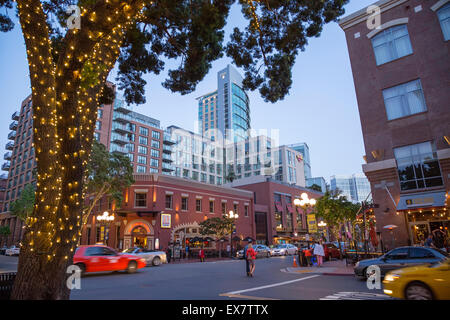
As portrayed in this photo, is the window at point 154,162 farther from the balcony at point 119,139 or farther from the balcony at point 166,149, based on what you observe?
the balcony at point 119,139

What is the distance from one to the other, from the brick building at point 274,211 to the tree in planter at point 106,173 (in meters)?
27.9

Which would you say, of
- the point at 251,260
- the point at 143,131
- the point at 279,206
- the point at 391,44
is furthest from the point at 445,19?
the point at 143,131

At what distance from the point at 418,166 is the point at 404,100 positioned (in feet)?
15.7

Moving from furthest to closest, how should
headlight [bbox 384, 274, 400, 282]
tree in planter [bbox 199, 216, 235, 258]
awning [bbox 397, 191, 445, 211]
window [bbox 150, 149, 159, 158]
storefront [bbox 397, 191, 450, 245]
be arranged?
1. window [bbox 150, 149, 159, 158]
2. tree in planter [bbox 199, 216, 235, 258]
3. storefront [bbox 397, 191, 450, 245]
4. awning [bbox 397, 191, 445, 211]
5. headlight [bbox 384, 274, 400, 282]

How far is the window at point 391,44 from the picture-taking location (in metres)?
21.1

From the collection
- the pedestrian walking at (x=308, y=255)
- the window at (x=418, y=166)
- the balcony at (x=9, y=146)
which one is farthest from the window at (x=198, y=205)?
the balcony at (x=9, y=146)

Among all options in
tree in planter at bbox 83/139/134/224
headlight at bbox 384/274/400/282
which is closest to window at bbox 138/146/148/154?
tree in planter at bbox 83/139/134/224

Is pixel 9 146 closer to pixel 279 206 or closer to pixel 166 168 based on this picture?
pixel 166 168

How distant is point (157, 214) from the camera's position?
112 ft

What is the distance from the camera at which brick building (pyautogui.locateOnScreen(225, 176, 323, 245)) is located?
5300cm

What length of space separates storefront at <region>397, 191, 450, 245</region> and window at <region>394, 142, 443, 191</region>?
759 millimetres

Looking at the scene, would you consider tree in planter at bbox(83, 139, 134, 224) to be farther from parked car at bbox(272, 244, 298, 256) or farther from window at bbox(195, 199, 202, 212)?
parked car at bbox(272, 244, 298, 256)
